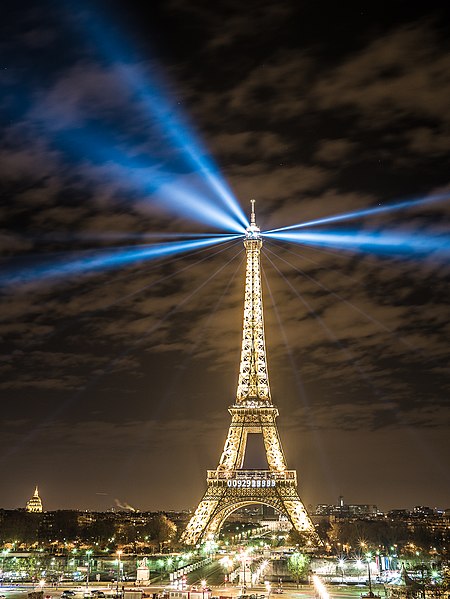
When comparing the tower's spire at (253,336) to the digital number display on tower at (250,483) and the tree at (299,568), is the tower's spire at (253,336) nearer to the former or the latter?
the digital number display on tower at (250,483)

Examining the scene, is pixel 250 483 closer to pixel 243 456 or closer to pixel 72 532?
pixel 243 456

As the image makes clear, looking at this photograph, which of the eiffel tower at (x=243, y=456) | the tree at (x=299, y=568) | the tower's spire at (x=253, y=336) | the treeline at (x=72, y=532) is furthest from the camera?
the treeline at (x=72, y=532)

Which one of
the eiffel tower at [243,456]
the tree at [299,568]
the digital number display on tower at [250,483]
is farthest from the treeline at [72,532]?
the tree at [299,568]

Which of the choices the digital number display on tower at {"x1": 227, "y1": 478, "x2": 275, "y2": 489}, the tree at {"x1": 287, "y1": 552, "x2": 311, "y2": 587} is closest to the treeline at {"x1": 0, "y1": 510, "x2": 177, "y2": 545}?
the digital number display on tower at {"x1": 227, "y1": 478, "x2": 275, "y2": 489}

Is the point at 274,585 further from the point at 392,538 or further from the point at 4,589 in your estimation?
the point at 392,538

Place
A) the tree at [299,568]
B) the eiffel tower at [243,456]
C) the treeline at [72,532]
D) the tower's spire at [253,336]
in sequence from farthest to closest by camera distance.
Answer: the treeline at [72,532]
the tower's spire at [253,336]
the eiffel tower at [243,456]
the tree at [299,568]

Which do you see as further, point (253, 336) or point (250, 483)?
point (253, 336)

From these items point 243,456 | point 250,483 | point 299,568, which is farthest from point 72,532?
point 299,568

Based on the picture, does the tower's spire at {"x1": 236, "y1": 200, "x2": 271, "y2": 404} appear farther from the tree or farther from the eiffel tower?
the tree
